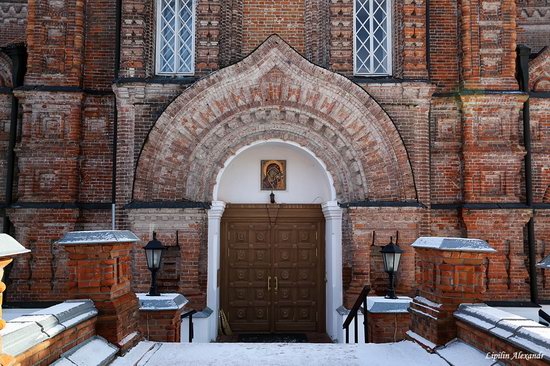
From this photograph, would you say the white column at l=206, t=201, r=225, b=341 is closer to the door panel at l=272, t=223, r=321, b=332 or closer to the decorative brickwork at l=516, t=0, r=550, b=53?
the door panel at l=272, t=223, r=321, b=332

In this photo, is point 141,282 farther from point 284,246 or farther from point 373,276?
point 373,276

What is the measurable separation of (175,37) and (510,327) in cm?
797

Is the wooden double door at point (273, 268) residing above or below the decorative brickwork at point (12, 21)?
below

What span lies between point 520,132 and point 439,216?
7.05 ft

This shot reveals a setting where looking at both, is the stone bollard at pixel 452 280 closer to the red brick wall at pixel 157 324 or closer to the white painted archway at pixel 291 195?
the red brick wall at pixel 157 324

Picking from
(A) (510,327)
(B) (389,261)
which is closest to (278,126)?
(B) (389,261)

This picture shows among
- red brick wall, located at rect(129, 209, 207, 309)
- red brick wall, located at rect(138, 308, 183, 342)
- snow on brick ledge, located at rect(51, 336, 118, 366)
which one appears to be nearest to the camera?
snow on brick ledge, located at rect(51, 336, 118, 366)

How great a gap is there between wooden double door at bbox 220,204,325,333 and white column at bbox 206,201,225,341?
1.35 ft

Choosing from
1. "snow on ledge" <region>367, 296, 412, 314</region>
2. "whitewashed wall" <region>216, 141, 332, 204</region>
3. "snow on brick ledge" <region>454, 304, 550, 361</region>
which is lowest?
"snow on ledge" <region>367, 296, 412, 314</region>

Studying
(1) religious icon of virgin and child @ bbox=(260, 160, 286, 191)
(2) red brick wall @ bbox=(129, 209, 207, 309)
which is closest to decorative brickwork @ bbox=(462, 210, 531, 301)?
(1) religious icon of virgin and child @ bbox=(260, 160, 286, 191)

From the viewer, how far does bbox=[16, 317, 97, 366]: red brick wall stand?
3.79m

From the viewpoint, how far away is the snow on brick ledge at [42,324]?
12.0 ft

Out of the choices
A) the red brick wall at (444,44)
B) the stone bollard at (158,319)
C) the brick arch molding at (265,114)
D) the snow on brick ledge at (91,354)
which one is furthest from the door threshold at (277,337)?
the red brick wall at (444,44)

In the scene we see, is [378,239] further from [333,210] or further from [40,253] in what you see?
[40,253]
